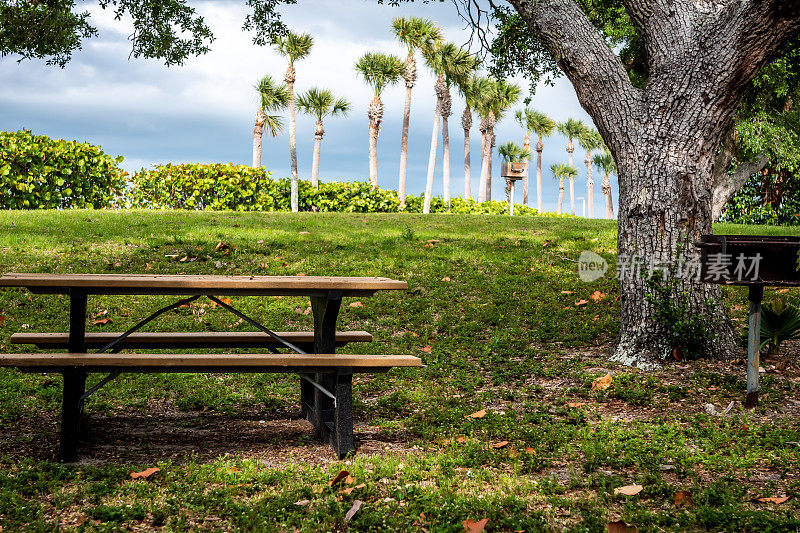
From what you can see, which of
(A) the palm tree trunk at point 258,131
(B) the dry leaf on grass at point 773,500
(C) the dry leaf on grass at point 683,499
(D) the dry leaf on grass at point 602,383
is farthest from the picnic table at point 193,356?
(A) the palm tree trunk at point 258,131

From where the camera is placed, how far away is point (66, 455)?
4.23m

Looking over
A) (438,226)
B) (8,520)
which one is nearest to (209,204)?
(438,226)

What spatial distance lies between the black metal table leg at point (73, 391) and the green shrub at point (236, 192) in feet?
50.7

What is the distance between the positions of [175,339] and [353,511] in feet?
7.53

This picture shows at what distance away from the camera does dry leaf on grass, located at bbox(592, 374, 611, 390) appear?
20.0ft

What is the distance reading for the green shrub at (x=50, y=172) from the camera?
15273 mm

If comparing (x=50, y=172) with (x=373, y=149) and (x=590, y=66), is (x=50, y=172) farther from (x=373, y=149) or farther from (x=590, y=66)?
(x=373, y=149)

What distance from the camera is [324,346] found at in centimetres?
482

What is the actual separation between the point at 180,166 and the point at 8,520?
1757cm

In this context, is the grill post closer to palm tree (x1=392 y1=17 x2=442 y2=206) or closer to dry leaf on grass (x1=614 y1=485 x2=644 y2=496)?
dry leaf on grass (x1=614 y1=485 x2=644 y2=496)

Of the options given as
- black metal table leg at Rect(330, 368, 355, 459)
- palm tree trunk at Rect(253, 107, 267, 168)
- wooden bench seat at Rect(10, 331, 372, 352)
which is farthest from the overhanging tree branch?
palm tree trunk at Rect(253, 107, 267, 168)

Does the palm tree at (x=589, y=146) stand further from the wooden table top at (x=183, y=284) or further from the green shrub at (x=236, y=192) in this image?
the wooden table top at (x=183, y=284)

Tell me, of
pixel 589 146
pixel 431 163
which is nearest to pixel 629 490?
pixel 431 163

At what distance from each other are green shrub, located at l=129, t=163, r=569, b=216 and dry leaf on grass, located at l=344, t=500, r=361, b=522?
17098 mm
